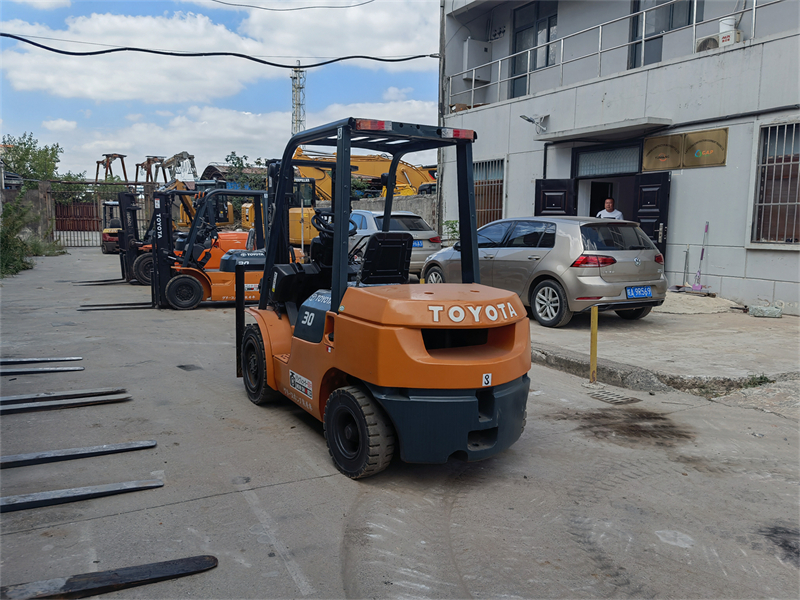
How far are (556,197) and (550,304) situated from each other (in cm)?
591

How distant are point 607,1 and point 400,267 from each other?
43.9ft

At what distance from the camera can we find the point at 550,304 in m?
9.36

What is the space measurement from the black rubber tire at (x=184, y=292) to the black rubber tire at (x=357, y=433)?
858cm

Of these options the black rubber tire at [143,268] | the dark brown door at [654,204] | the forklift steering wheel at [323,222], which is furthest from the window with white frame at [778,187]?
the black rubber tire at [143,268]

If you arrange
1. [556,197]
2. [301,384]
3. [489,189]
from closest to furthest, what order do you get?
1. [301,384]
2. [556,197]
3. [489,189]

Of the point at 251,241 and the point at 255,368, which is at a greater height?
the point at 251,241

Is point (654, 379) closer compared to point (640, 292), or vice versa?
point (654, 379)

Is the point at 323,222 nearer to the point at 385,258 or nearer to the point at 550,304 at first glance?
the point at 385,258

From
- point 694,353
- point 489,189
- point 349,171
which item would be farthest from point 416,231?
point 349,171

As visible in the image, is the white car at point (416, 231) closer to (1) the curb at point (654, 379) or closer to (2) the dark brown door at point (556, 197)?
(2) the dark brown door at point (556, 197)

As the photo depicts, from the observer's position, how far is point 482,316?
3.85 meters

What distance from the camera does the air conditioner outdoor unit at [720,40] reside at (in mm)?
11180

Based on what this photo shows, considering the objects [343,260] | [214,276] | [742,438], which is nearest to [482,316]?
[343,260]

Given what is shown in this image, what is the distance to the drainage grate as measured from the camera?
603 cm
